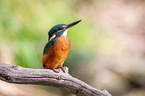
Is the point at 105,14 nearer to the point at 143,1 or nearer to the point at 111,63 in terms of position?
the point at 143,1

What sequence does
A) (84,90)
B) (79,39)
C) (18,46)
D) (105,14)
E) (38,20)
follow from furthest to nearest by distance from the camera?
1. (105,14)
2. (79,39)
3. (38,20)
4. (18,46)
5. (84,90)

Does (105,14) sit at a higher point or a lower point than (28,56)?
higher

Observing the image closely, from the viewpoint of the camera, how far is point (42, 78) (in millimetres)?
1832

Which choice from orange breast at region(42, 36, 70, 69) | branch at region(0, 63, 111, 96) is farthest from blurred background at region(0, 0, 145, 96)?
branch at region(0, 63, 111, 96)

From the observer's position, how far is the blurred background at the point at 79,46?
166 inches

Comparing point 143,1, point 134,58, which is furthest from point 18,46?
point 143,1

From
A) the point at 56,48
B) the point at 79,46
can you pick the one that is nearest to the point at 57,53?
the point at 56,48

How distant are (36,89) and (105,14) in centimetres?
418

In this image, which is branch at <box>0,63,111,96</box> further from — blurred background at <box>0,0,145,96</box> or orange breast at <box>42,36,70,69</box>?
blurred background at <box>0,0,145,96</box>

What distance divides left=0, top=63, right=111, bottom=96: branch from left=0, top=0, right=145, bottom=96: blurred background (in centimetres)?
156

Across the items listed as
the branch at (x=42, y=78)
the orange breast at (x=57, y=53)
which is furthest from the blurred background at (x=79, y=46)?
the branch at (x=42, y=78)

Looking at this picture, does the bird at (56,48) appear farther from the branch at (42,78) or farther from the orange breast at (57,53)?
the branch at (42,78)

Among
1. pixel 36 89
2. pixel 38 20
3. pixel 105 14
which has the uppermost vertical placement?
pixel 105 14

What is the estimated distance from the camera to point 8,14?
4285 mm
